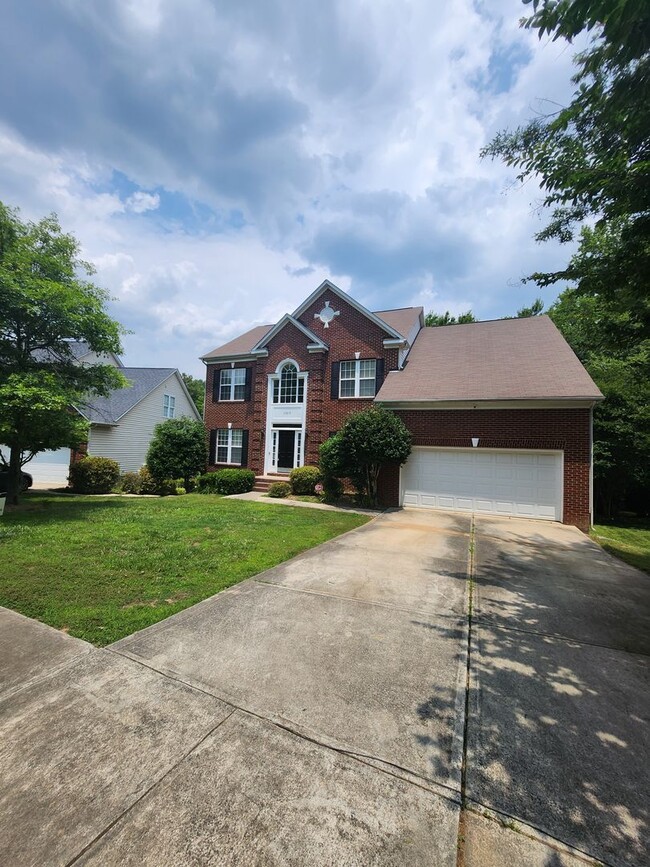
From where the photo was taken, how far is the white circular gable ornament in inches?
687

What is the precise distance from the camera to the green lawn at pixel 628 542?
7851mm

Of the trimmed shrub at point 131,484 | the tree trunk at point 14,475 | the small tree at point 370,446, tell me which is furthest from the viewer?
the trimmed shrub at point 131,484

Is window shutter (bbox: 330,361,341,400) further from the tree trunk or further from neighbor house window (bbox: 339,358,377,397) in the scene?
the tree trunk

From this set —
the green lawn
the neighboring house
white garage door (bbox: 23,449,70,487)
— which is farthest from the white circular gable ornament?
white garage door (bbox: 23,449,70,487)

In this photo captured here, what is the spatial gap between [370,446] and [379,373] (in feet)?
13.9

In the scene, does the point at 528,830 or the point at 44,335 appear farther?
the point at 44,335

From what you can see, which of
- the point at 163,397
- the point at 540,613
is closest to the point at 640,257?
the point at 540,613

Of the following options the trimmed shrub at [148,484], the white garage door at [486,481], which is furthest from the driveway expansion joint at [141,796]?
the trimmed shrub at [148,484]

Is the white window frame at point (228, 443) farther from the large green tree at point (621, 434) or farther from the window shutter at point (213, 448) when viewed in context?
the large green tree at point (621, 434)

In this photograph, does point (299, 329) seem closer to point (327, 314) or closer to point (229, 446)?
point (327, 314)

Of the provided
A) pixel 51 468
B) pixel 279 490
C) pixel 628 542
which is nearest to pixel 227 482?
pixel 279 490

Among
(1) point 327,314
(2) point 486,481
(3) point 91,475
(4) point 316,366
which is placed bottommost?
(3) point 91,475

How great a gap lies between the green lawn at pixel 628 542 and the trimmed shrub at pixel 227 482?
1294 cm

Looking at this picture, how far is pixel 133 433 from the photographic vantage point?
21.7 m
